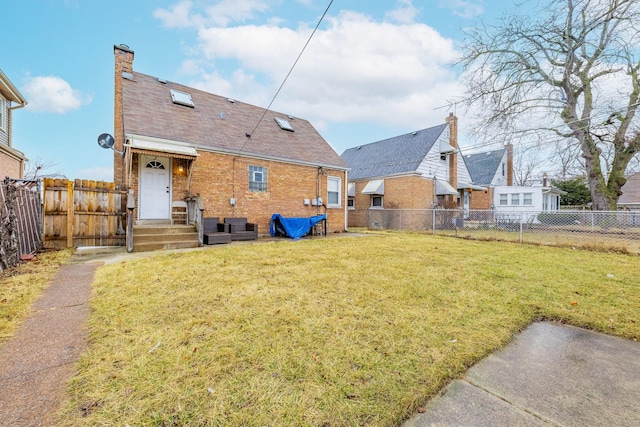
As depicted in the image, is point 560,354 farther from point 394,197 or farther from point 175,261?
point 394,197

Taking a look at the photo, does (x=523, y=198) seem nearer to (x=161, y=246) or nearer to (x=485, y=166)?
(x=485, y=166)

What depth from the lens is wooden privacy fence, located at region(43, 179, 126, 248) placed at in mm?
7469

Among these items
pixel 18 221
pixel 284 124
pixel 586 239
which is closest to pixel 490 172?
pixel 586 239

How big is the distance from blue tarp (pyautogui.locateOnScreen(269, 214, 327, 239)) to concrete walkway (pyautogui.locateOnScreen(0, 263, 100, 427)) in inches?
296

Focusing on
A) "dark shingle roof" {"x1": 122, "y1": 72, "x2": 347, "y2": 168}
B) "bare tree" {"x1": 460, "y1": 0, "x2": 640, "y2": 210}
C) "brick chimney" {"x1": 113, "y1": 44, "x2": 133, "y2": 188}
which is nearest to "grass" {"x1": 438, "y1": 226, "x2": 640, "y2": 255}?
"bare tree" {"x1": 460, "y1": 0, "x2": 640, "y2": 210}

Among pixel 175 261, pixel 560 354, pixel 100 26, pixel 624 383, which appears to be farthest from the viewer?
pixel 100 26

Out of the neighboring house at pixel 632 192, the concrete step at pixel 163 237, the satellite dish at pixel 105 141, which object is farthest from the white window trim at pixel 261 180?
the neighboring house at pixel 632 192

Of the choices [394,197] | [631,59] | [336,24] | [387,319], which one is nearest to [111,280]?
[387,319]

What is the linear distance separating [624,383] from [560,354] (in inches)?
17.2

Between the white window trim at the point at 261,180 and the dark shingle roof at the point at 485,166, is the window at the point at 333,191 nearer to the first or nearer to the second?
the white window trim at the point at 261,180

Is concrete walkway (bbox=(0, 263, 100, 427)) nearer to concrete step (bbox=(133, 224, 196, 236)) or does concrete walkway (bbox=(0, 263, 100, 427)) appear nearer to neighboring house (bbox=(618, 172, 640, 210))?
A: concrete step (bbox=(133, 224, 196, 236))

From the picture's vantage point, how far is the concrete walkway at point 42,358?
1710mm

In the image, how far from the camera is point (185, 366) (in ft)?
7.02

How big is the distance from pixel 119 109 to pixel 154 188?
11.2 feet
